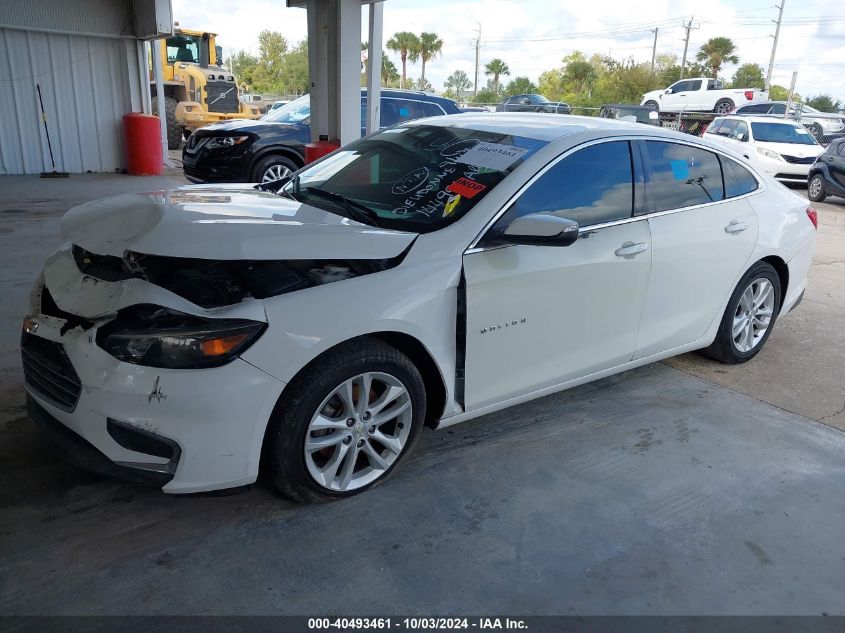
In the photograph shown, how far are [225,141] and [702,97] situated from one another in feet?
86.4

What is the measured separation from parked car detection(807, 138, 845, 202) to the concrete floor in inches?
438

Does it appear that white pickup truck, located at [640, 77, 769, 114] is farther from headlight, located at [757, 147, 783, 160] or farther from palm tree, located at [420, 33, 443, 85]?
palm tree, located at [420, 33, 443, 85]

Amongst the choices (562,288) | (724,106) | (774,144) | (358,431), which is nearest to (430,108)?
(562,288)

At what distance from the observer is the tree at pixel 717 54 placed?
5391cm

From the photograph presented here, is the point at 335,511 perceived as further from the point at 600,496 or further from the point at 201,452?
the point at 600,496

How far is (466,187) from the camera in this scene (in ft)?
10.6

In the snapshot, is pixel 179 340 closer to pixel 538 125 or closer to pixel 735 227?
pixel 538 125

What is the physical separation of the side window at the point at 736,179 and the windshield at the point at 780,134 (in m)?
12.7

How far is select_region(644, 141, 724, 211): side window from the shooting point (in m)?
3.79

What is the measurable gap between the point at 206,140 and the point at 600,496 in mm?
8533

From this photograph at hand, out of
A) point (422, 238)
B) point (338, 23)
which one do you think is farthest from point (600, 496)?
point (338, 23)

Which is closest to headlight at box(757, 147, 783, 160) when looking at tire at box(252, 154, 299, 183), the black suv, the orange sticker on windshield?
the black suv

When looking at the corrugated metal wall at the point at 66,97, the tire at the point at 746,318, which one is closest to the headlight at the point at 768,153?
the tire at the point at 746,318

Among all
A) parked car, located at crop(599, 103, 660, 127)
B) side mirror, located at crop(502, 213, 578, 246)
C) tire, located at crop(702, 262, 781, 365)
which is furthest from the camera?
parked car, located at crop(599, 103, 660, 127)
